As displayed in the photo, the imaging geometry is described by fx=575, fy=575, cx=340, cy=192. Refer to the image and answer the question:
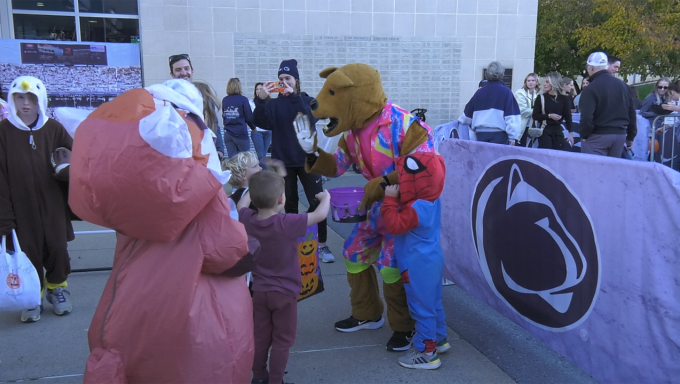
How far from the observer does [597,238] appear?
286 centimetres

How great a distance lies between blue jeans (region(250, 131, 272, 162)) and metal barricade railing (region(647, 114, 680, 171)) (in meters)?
6.53

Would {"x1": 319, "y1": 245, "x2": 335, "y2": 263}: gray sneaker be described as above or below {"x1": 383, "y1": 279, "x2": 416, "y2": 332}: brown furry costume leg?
below

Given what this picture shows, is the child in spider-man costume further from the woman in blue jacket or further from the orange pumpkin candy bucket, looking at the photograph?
the woman in blue jacket

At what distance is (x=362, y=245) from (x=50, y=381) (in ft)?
6.56

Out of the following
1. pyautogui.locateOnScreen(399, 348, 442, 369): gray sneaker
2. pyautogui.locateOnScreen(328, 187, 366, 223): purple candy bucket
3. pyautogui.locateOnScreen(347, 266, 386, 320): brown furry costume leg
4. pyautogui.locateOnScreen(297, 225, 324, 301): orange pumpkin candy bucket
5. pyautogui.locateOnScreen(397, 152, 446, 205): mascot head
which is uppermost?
pyautogui.locateOnScreen(397, 152, 446, 205): mascot head

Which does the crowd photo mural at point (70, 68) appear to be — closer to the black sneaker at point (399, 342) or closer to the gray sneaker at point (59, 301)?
the gray sneaker at point (59, 301)

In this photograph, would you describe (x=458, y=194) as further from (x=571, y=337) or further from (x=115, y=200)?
(x=115, y=200)

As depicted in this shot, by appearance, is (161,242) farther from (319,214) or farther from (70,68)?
(70,68)

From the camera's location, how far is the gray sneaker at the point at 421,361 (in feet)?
11.2

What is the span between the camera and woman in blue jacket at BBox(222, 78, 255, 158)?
A: 30.2 ft

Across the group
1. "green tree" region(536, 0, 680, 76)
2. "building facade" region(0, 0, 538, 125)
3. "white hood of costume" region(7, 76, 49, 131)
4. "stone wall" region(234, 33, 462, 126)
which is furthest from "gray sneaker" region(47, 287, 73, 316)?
"green tree" region(536, 0, 680, 76)

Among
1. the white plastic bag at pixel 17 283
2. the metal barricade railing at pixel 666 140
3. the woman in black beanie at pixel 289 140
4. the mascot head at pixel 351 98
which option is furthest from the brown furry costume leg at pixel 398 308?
the metal barricade railing at pixel 666 140

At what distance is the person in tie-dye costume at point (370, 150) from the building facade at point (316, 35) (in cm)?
834

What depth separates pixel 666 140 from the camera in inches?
367
